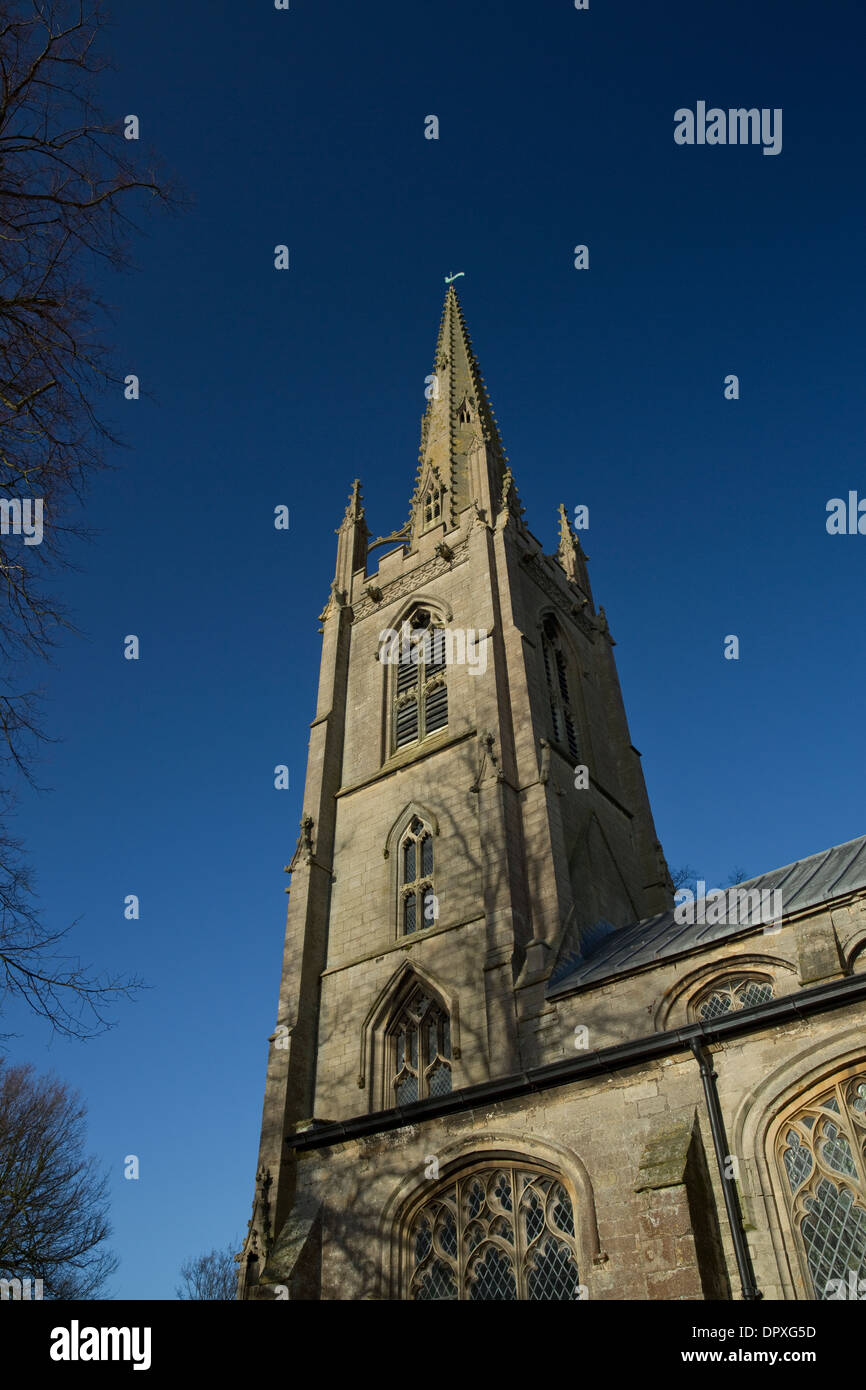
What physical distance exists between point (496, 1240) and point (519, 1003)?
4.10 meters

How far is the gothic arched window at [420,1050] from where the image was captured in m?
17.6

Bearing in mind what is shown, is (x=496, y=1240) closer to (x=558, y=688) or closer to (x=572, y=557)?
(x=558, y=688)

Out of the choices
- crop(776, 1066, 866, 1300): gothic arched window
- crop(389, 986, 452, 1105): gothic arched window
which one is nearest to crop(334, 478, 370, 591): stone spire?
crop(389, 986, 452, 1105): gothic arched window

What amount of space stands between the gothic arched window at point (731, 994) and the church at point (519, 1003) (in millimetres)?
39

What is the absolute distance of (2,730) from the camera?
24.1 feet

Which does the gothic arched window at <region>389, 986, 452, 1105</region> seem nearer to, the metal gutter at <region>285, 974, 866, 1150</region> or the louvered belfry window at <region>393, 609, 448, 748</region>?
the metal gutter at <region>285, 974, 866, 1150</region>

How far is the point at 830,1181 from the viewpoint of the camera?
34.8ft

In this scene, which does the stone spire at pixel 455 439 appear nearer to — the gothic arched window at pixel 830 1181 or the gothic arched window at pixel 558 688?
the gothic arched window at pixel 558 688

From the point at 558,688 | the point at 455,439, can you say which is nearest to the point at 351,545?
the point at 455,439

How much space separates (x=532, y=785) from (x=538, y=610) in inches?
304
